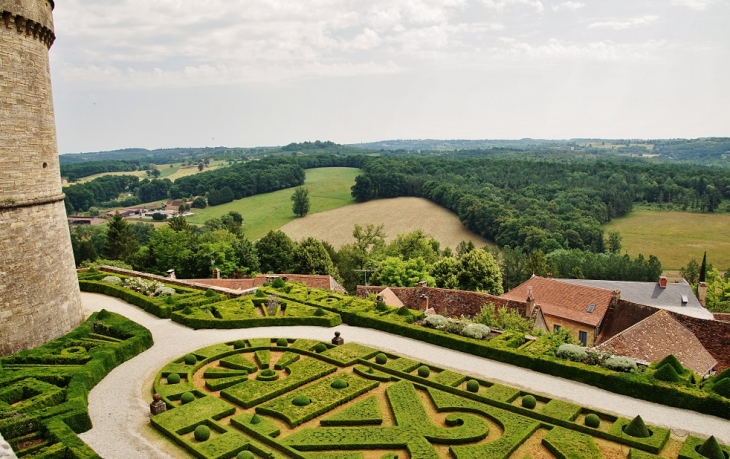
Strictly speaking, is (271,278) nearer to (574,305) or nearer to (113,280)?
(113,280)

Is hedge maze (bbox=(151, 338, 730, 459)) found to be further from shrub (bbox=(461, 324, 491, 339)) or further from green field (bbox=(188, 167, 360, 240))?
green field (bbox=(188, 167, 360, 240))

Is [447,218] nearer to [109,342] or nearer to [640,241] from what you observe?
[640,241]

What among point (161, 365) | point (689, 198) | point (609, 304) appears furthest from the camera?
point (689, 198)

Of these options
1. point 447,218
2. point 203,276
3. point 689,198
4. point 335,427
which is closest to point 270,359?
point 335,427

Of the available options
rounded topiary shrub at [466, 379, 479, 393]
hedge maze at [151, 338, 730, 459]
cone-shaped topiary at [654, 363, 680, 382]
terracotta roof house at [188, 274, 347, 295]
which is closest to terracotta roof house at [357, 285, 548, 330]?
terracotta roof house at [188, 274, 347, 295]

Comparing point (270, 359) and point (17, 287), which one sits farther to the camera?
point (270, 359)

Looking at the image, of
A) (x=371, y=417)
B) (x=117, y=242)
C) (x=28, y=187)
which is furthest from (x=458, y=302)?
(x=117, y=242)

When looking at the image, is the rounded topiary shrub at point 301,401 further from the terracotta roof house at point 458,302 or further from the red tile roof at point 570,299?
the red tile roof at point 570,299
